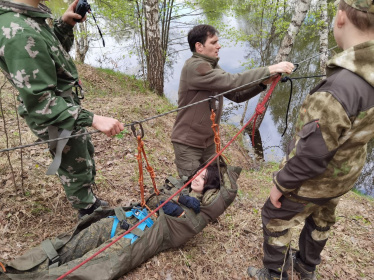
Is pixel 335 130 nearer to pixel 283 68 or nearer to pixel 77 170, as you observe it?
pixel 283 68

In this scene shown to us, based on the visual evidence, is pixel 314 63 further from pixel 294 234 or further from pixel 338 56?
pixel 338 56

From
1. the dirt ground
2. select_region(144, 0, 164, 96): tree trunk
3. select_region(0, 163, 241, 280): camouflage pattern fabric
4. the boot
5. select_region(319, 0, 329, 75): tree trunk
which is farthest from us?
select_region(319, 0, 329, 75): tree trunk

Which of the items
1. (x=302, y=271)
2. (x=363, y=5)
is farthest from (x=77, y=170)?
(x=363, y=5)

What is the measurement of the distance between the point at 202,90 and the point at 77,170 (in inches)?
65.1

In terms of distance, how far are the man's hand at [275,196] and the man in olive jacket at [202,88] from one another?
1.15m

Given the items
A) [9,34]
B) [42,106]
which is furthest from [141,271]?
[9,34]

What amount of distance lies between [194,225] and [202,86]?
1531mm

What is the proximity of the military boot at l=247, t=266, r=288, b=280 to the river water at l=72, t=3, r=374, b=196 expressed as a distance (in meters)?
7.52

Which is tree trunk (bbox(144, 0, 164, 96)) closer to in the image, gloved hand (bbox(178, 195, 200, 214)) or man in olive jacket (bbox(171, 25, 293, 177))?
man in olive jacket (bbox(171, 25, 293, 177))

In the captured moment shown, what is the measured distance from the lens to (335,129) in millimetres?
1497

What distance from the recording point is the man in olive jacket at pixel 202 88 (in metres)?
2.65

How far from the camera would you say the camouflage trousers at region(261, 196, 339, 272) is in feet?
6.56

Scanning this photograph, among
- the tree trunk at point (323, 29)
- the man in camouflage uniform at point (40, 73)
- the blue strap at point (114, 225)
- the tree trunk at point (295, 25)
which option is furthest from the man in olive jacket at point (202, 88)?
the tree trunk at point (323, 29)

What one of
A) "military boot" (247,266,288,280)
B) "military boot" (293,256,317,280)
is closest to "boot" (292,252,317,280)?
"military boot" (293,256,317,280)
